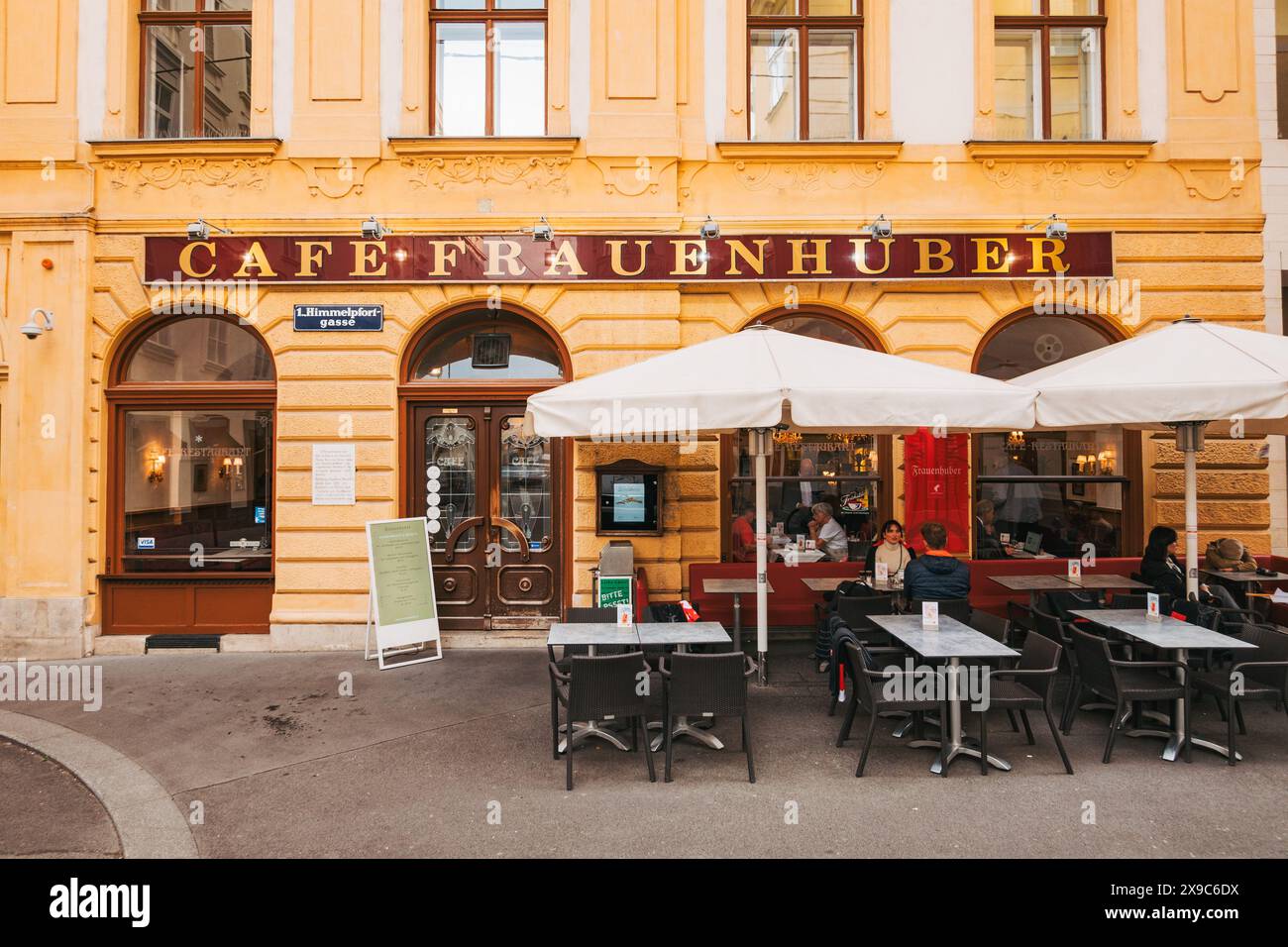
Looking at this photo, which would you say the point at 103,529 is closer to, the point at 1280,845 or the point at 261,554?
the point at 261,554

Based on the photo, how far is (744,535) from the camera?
8953mm

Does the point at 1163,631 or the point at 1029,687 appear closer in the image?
the point at 1163,631

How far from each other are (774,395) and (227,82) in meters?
8.50

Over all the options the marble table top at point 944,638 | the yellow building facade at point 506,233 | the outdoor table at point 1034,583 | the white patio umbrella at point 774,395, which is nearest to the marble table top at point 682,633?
the marble table top at point 944,638

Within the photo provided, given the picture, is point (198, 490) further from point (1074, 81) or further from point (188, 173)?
point (1074, 81)

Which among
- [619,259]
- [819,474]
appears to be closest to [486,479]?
[619,259]

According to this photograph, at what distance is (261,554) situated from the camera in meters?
8.93

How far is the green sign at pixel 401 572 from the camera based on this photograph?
7957 mm

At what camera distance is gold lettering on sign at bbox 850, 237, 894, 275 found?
28.9 feet

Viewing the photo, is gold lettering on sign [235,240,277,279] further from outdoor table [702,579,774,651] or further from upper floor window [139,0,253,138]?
outdoor table [702,579,774,651]

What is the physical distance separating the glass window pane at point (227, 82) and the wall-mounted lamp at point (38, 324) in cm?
292

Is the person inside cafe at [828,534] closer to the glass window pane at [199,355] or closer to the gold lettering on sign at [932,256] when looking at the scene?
the gold lettering on sign at [932,256]

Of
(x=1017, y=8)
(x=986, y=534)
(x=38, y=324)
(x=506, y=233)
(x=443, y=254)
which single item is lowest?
(x=986, y=534)

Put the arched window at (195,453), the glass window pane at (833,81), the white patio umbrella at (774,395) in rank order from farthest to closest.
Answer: the glass window pane at (833,81), the arched window at (195,453), the white patio umbrella at (774,395)
